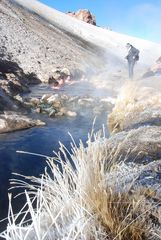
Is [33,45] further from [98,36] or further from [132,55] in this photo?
[98,36]

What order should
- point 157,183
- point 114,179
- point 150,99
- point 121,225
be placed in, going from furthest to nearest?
point 150,99
point 157,183
point 114,179
point 121,225

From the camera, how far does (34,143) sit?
40.8 ft

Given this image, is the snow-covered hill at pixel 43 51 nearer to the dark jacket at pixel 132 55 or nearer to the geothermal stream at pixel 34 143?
the dark jacket at pixel 132 55

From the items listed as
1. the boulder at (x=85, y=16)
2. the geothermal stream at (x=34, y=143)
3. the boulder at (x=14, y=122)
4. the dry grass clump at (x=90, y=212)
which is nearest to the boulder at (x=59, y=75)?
the geothermal stream at (x=34, y=143)

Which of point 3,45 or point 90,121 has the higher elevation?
point 3,45

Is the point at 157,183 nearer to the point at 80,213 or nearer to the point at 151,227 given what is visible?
the point at 151,227

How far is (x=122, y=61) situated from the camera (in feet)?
216

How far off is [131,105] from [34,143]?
3083mm

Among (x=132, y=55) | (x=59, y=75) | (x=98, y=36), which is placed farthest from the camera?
(x=98, y=36)

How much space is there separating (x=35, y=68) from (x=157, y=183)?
34.0m

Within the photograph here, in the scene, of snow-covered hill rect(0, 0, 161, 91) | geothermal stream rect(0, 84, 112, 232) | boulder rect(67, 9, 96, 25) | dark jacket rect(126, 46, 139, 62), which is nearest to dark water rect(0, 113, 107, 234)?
geothermal stream rect(0, 84, 112, 232)

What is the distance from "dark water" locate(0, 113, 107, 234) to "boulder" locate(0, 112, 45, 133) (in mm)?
314

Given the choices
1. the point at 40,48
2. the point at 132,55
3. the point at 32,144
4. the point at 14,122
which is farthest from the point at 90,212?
the point at 40,48

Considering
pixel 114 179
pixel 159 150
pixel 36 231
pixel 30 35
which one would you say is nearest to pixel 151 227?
pixel 114 179
